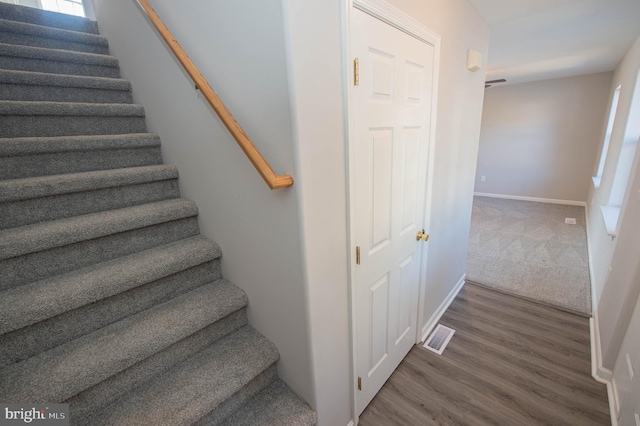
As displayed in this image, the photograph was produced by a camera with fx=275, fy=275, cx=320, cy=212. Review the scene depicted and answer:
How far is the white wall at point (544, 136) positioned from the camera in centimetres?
505

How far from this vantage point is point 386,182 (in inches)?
54.6

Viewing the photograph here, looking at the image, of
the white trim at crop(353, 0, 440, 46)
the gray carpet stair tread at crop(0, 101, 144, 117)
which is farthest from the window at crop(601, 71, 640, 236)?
the gray carpet stair tread at crop(0, 101, 144, 117)

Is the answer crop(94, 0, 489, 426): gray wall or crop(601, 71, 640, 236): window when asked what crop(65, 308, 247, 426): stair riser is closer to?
crop(94, 0, 489, 426): gray wall

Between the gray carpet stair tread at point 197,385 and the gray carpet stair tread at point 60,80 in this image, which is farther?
the gray carpet stair tread at point 60,80

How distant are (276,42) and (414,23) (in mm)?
859

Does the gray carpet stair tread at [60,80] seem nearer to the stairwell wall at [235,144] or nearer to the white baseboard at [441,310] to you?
the stairwell wall at [235,144]

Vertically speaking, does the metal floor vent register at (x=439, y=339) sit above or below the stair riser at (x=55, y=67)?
below

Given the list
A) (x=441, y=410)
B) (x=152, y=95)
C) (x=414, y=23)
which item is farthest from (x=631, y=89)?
(x=152, y=95)

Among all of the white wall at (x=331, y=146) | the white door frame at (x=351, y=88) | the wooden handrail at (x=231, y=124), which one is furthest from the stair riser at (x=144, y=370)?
the wooden handrail at (x=231, y=124)

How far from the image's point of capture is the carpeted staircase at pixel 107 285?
3.49 ft

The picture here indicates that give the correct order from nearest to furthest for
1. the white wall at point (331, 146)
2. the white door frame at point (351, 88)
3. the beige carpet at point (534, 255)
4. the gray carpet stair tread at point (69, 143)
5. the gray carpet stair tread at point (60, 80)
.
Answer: the white wall at point (331, 146) → the white door frame at point (351, 88) → the gray carpet stair tread at point (69, 143) → the gray carpet stair tread at point (60, 80) → the beige carpet at point (534, 255)

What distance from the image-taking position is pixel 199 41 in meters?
1.21

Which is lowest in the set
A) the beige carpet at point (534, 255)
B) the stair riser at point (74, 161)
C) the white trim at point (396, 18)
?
the beige carpet at point (534, 255)

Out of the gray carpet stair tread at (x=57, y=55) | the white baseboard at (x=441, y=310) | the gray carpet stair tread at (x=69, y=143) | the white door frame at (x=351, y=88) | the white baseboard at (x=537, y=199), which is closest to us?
the white door frame at (x=351, y=88)
